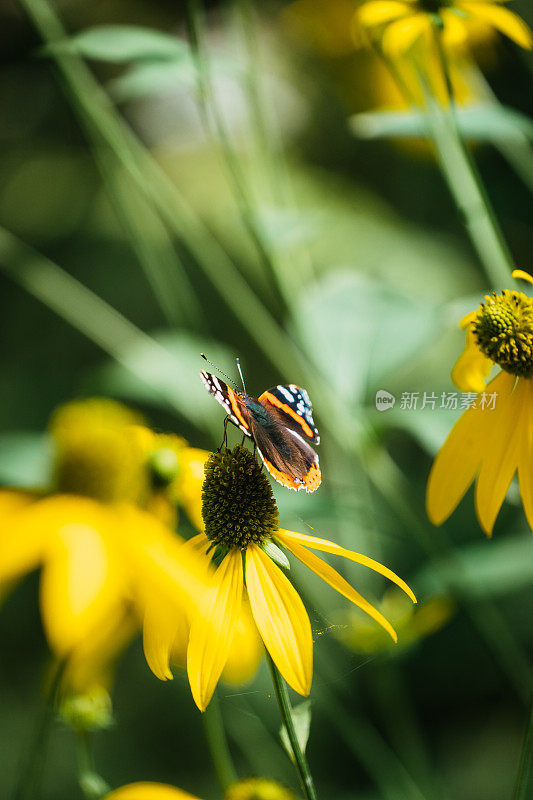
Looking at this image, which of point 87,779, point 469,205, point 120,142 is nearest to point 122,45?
point 120,142

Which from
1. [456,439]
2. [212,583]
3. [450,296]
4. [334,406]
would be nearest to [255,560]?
[212,583]

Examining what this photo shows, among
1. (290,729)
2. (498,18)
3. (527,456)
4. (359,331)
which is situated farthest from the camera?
(359,331)

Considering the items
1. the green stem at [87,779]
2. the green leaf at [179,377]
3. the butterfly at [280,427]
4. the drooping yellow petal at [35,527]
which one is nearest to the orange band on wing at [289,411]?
the butterfly at [280,427]

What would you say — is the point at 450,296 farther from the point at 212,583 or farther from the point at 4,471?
the point at 212,583

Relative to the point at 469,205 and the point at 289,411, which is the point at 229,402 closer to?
the point at 289,411

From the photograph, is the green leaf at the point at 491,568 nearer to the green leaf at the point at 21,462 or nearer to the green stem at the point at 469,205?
the green stem at the point at 469,205

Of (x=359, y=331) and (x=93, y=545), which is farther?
(x=359, y=331)
